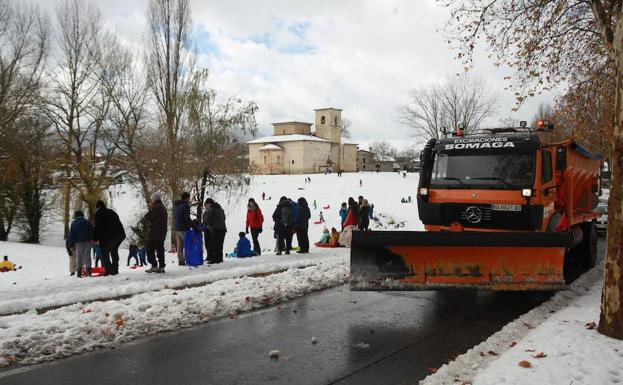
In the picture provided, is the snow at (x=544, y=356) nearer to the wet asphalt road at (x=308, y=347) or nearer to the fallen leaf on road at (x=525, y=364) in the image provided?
the fallen leaf on road at (x=525, y=364)

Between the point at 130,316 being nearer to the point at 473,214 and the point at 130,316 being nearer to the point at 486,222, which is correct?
the point at 473,214

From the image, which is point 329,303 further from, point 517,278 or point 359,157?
point 359,157

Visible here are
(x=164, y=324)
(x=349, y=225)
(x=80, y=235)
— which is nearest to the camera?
(x=164, y=324)

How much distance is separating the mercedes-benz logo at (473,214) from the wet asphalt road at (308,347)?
1.40m

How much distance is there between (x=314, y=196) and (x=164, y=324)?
157ft

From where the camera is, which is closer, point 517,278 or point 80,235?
point 517,278

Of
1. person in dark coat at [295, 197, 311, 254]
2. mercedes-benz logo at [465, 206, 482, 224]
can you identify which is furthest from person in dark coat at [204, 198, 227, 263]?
mercedes-benz logo at [465, 206, 482, 224]

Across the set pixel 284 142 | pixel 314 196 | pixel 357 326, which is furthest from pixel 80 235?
pixel 284 142

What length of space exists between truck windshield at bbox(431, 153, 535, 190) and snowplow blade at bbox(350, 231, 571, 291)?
147cm

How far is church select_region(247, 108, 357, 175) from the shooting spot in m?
93.6

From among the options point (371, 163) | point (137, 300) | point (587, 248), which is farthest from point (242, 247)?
point (371, 163)

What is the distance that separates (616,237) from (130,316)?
242 inches

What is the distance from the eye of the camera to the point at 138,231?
24.9 m

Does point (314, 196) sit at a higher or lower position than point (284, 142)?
lower
